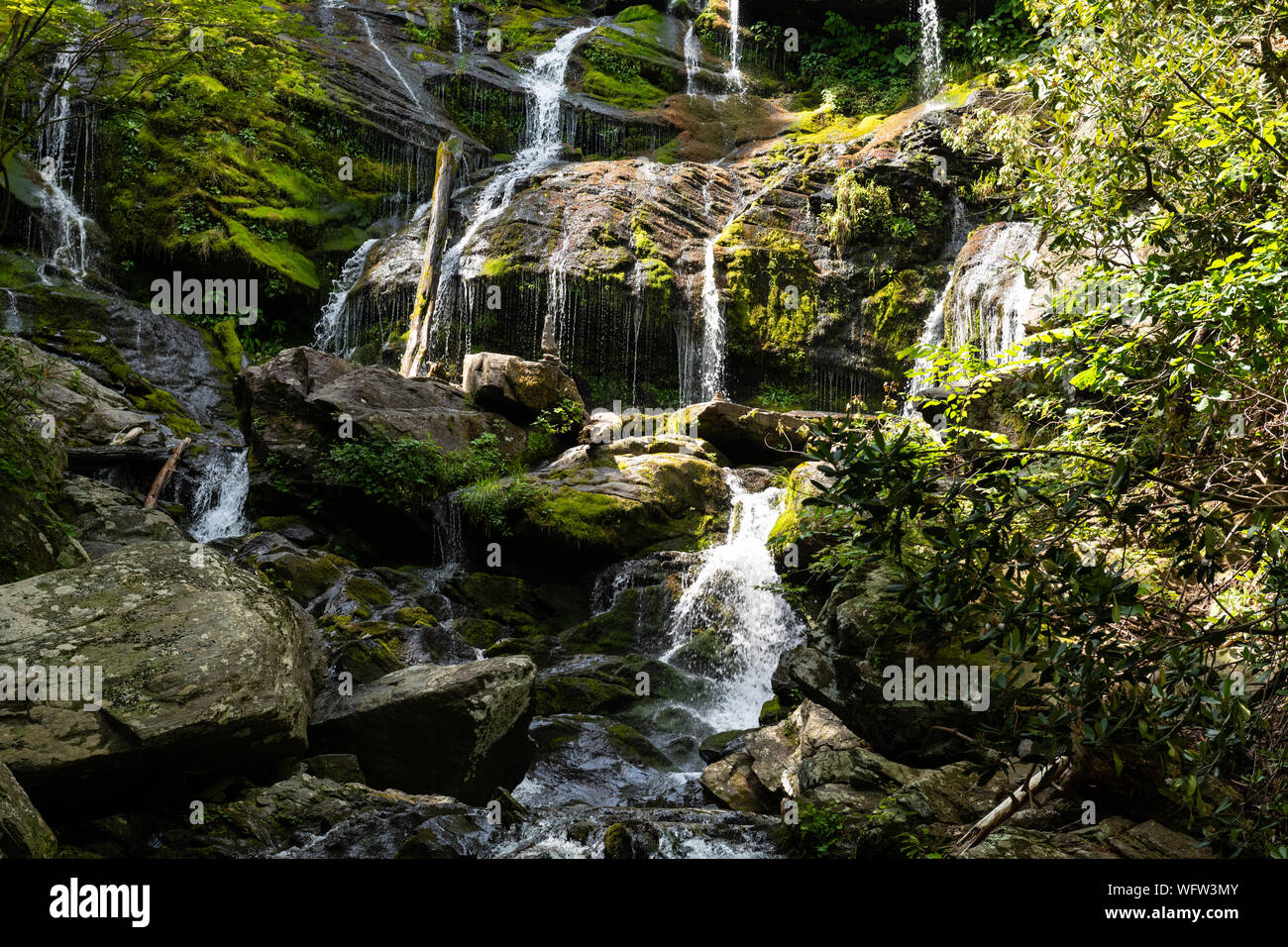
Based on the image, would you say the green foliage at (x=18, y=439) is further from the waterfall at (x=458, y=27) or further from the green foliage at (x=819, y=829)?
the waterfall at (x=458, y=27)

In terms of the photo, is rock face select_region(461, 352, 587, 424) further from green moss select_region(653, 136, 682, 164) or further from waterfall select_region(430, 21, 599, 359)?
green moss select_region(653, 136, 682, 164)

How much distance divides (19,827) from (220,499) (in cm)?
1070

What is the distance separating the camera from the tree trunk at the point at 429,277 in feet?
55.8

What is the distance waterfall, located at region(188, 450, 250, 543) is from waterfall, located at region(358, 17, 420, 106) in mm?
14329

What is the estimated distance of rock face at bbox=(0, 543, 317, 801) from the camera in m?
4.59

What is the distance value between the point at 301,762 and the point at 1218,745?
5756 millimetres

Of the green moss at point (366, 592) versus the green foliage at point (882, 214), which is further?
the green foliage at point (882, 214)

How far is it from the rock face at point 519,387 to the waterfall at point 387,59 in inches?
495

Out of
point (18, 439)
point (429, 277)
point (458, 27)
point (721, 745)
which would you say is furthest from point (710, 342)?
point (458, 27)

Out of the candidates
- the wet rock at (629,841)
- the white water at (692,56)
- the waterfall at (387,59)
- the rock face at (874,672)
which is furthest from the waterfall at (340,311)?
the wet rock at (629,841)

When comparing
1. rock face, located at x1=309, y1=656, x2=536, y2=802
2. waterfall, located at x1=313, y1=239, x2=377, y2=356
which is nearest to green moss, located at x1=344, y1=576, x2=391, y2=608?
rock face, located at x1=309, y1=656, x2=536, y2=802
